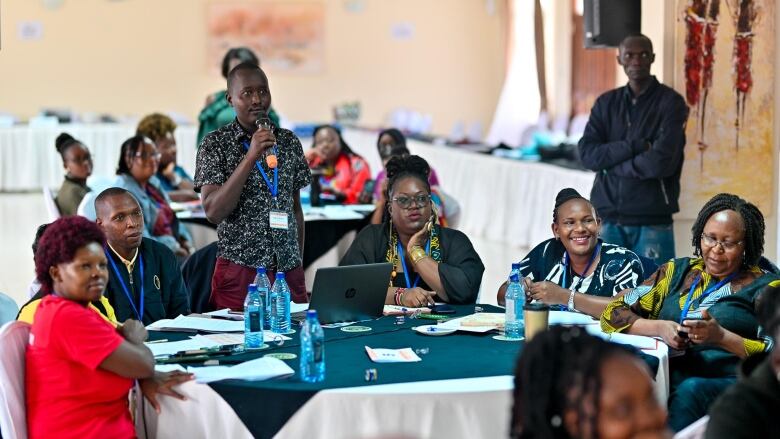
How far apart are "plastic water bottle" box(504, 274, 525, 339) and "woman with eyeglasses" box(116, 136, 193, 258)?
3190 millimetres

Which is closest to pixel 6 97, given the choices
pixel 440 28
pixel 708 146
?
pixel 440 28

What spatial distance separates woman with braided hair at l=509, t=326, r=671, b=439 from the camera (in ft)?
5.67

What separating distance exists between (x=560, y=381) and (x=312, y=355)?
146 cm

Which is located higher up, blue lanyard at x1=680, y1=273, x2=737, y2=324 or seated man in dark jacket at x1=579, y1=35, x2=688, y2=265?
seated man in dark jacket at x1=579, y1=35, x2=688, y2=265

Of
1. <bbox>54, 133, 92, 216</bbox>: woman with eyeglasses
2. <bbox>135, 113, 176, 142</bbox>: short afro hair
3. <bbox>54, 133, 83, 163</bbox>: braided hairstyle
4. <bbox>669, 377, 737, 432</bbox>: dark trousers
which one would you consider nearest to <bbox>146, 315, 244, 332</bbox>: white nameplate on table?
<bbox>669, 377, 737, 432</bbox>: dark trousers

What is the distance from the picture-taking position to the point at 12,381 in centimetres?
310

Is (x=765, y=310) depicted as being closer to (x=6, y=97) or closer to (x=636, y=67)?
(x=636, y=67)

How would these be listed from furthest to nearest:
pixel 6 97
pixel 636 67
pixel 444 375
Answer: pixel 6 97 < pixel 636 67 < pixel 444 375

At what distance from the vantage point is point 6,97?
18375mm

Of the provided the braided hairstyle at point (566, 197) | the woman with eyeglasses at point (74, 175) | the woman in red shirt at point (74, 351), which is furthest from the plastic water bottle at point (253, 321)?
the woman with eyeglasses at point (74, 175)

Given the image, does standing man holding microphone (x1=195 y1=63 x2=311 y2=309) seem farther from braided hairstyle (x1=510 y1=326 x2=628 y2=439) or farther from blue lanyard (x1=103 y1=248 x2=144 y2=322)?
braided hairstyle (x1=510 y1=326 x2=628 y2=439)

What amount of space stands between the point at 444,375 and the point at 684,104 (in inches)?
133

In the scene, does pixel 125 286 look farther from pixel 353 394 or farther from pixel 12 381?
pixel 353 394

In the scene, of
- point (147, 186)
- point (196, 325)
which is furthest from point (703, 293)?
point (147, 186)
